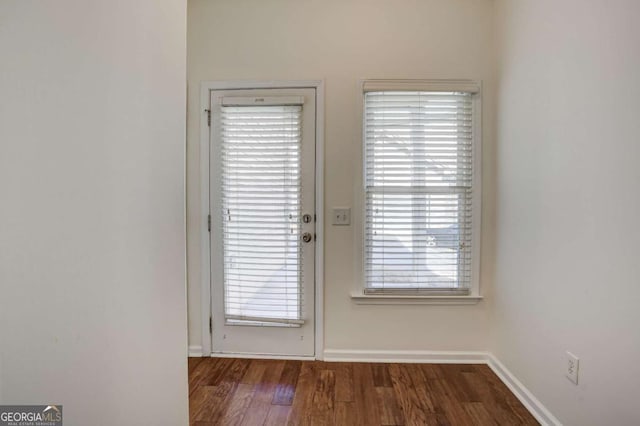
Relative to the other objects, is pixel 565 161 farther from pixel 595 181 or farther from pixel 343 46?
pixel 343 46

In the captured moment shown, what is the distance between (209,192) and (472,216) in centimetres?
202

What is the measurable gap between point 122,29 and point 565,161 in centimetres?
192

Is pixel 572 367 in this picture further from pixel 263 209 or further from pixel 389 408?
pixel 263 209

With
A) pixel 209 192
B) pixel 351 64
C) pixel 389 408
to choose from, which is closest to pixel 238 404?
pixel 389 408

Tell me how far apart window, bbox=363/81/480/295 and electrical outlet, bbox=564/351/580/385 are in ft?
2.60

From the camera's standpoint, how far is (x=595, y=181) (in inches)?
51.7

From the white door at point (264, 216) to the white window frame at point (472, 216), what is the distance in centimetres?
37

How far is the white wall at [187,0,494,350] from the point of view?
2.21m

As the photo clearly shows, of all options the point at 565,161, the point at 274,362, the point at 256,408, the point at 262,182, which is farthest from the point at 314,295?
the point at 565,161

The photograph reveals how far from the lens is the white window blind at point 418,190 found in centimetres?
222

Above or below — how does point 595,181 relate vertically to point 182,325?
above

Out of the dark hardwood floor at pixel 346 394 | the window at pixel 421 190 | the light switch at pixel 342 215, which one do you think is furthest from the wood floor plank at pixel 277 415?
the light switch at pixel 342 215

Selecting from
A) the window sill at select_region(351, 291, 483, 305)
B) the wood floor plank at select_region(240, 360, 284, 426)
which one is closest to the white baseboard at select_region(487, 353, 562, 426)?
the window sill at select_region(351, 291, 483, 305)

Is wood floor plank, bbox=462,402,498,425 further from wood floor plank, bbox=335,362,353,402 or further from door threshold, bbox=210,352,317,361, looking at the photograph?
door threshold, bbox=210,352,317,361
